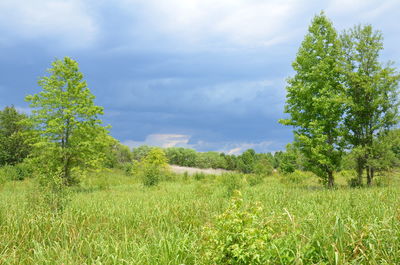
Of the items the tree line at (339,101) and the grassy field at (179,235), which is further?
the tree line at (339,101)

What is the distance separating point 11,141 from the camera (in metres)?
43.8

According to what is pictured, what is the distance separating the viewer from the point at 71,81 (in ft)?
67.0

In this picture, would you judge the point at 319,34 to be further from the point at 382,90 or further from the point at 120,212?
the point at 120,212

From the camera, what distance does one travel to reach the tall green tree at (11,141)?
43.3 metres

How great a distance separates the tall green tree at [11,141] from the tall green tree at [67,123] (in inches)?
972

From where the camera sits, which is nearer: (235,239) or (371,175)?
(235,239)

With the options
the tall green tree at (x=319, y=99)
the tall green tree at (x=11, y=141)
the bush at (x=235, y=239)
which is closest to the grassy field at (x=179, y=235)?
the bush at (x=235, y=239)

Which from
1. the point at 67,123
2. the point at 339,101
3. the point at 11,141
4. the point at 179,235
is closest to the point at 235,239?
the point at 179,235

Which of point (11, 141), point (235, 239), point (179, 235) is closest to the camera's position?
point (235, 239)

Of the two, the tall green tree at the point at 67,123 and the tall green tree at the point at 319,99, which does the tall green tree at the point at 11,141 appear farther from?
the tall green tree at the point at 319,99

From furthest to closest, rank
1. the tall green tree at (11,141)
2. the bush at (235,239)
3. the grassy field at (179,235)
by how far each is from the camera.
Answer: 1. the tall green tree at (11,141)
2. the grassy field at (179,235)
3. the bush at (235,239)

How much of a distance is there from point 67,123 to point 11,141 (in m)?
30.7

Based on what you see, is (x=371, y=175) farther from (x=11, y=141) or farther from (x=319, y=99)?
(x=11, y=141)

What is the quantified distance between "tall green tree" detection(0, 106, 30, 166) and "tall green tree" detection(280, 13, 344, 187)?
3761 cm
